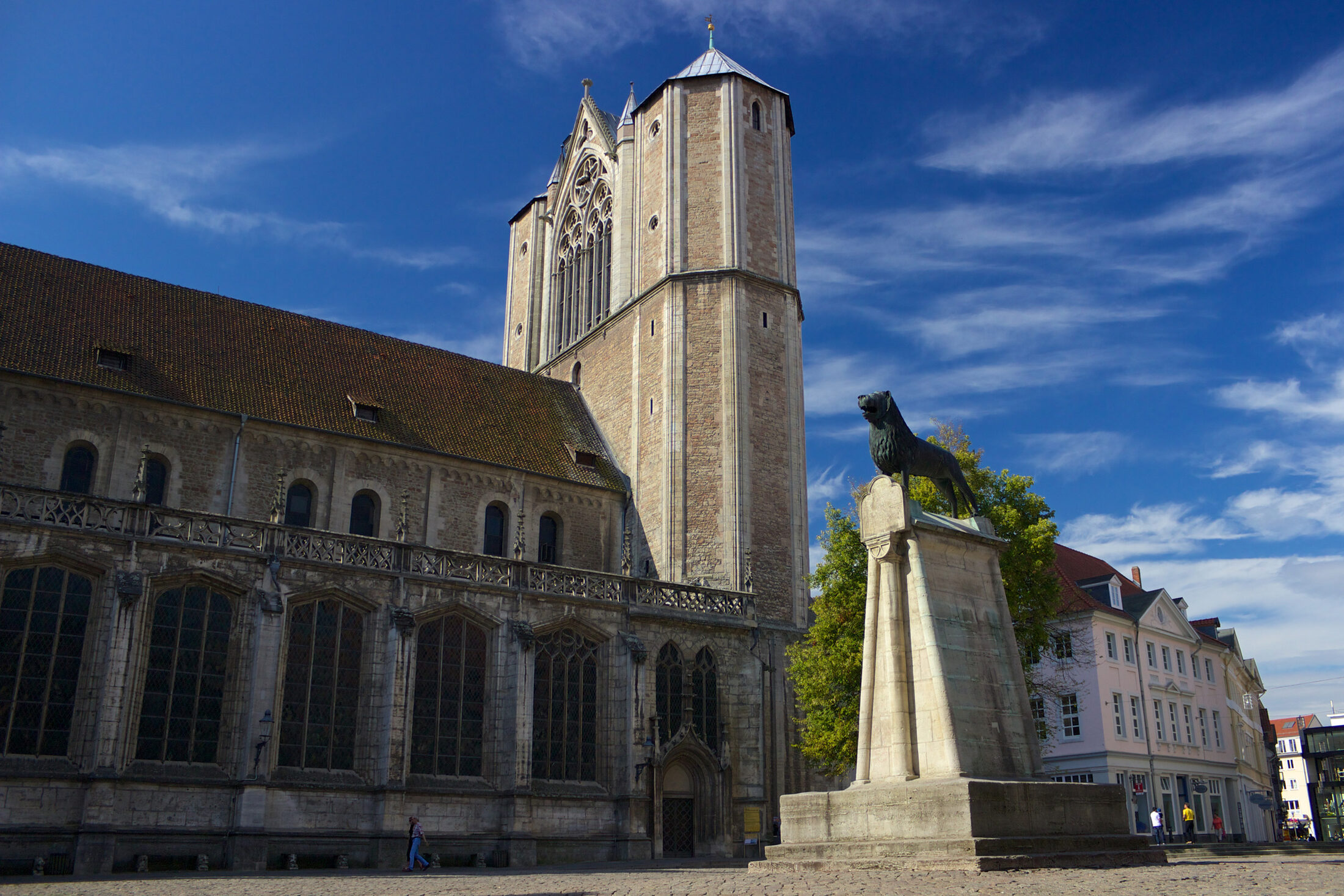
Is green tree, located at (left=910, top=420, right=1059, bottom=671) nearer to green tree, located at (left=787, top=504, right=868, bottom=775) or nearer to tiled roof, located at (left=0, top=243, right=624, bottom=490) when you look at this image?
green tree, located at (left=787, top=504, right=868, bottom=775)

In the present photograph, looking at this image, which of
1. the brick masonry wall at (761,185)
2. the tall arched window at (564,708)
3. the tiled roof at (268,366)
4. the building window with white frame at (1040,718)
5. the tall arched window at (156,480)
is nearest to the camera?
the building window with white frame at (1040,718)

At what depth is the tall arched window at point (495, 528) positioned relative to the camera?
3222 centimetres

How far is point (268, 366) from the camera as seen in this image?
31250 millimetres

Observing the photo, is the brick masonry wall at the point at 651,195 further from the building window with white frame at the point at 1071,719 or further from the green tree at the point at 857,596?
the building window with white frame at the point at 1071,719

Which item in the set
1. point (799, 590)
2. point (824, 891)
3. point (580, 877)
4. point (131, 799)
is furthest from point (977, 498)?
point (131, 799)

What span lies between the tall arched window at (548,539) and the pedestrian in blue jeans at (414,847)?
11460 mm

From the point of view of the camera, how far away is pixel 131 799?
20.6m

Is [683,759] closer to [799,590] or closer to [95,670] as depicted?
[799,590]

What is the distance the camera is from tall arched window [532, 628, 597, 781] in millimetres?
25797

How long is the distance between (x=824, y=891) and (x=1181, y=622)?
4005 centimetres

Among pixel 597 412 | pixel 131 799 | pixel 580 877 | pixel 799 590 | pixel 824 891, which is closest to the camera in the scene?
pixel 824 891

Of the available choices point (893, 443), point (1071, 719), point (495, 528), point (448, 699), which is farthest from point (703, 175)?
point (893, 443)

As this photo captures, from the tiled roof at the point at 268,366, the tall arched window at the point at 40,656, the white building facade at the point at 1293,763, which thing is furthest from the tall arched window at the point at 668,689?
the white building facade at the point at 1293,763

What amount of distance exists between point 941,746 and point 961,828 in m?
1.15
